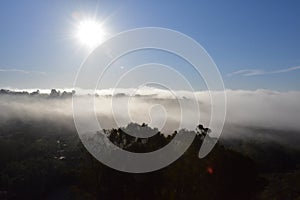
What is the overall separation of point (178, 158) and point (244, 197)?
985cm

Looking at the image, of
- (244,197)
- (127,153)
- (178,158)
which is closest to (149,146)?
(127,153)

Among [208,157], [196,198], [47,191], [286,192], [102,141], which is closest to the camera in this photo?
[196,198]

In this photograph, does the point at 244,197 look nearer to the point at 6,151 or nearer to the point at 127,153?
the point at 127,153

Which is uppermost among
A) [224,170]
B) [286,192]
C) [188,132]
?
[188,132]

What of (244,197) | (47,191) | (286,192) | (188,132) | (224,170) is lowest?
(47,191)

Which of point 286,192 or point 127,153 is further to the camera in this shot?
point 286,192

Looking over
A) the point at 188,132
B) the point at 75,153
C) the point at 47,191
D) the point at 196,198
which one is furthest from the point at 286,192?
the point at 75,153

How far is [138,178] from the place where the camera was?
50.2 m

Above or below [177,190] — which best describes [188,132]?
above

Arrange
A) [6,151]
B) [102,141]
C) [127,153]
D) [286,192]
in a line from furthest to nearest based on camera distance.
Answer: [6,151] < [286,192] < [102,141] < [127,153]

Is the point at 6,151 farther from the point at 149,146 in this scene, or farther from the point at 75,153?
the point at 149,146

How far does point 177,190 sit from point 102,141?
52.4 ft

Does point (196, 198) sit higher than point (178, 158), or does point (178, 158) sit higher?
point (178, 158)

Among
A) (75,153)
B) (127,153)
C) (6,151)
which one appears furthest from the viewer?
(75,153)
